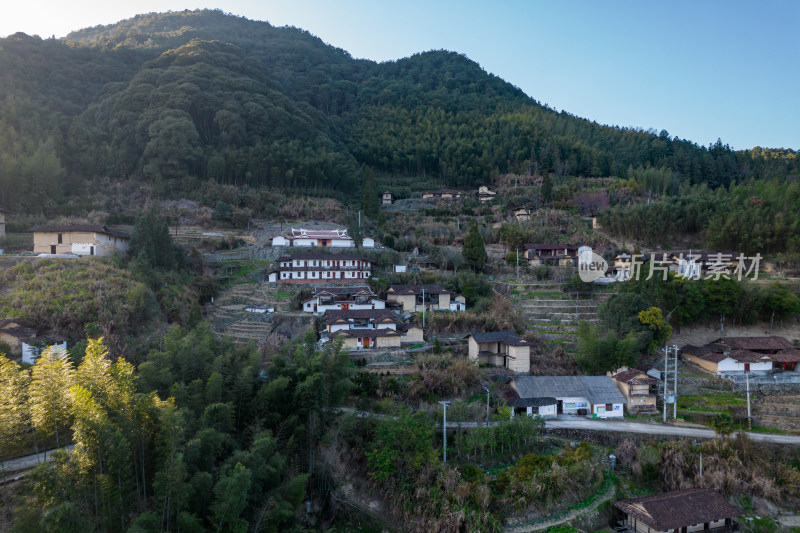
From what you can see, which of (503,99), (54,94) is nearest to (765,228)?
(503,99)

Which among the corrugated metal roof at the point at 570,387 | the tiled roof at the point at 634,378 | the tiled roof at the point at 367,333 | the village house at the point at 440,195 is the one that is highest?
the village house at the point at 440,195

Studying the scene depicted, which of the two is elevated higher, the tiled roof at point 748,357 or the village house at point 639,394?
the tiled roof at point 748,357

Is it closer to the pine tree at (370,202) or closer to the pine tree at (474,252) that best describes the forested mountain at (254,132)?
the pine tree at (370,202)

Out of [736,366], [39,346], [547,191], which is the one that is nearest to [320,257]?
[39,346]

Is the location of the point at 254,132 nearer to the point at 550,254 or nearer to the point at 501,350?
the point at 550,254

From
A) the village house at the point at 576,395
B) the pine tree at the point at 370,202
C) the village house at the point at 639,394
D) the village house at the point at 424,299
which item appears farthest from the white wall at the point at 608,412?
the pine tree at the point at 370,202
